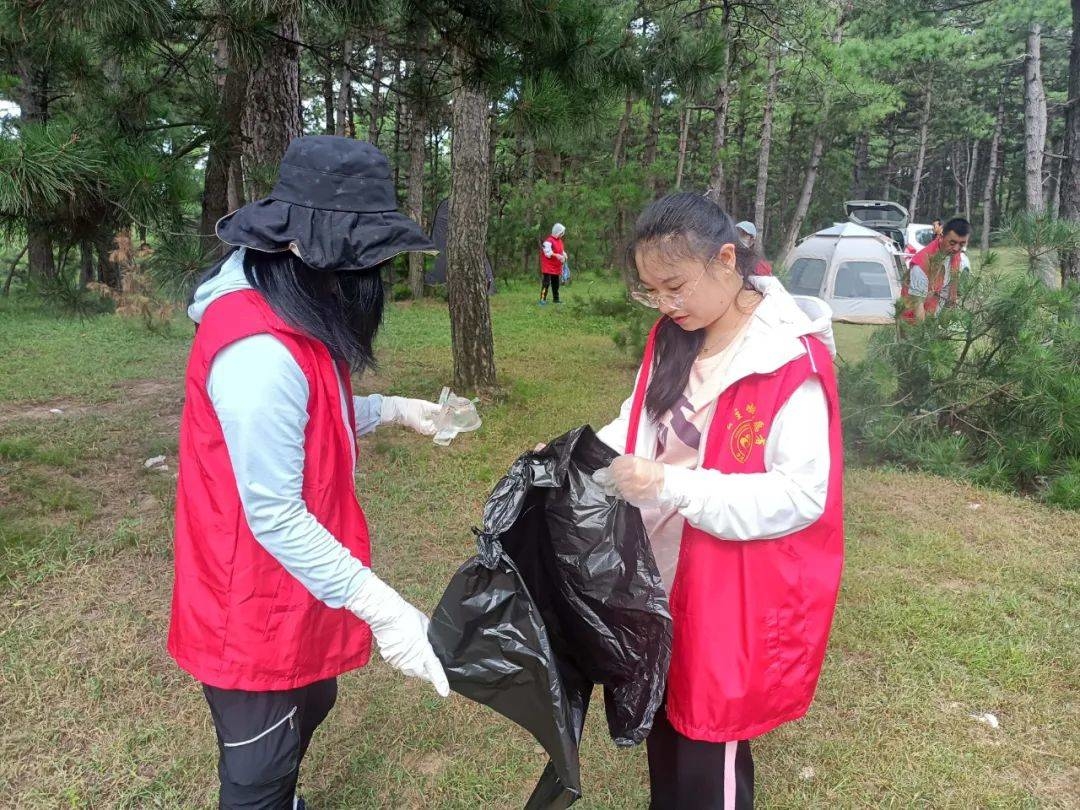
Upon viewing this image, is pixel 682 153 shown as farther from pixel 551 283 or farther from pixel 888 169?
pixel 888 169

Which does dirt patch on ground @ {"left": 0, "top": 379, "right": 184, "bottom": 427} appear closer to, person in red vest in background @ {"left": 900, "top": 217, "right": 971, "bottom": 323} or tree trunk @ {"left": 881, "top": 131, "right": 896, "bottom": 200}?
person in red vest in background @ {"left": 900, "top": 217, "right": 971, "bottom": 323}

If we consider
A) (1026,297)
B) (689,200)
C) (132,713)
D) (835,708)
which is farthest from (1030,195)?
(132,713)

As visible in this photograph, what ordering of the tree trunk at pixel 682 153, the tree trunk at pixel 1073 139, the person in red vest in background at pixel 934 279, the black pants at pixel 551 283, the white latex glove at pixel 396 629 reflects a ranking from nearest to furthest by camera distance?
1. the white latex glove at pixel 396 629
2. the person in red vest in background at pixel 934 279
3. the tree trunk at pixel 1073 139
4. the tree trunk at pixel 682 153
5. the black pants at pixel 551 283

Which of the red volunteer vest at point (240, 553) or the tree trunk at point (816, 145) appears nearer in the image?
the red volunteer vest at point (240, 553)

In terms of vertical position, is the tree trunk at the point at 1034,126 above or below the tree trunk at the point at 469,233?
above

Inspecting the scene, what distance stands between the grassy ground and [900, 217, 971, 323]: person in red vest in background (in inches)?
42.3

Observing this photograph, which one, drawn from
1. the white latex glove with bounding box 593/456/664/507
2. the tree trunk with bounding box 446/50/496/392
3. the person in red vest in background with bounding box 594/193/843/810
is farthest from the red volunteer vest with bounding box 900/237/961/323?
the white latex glove with bounding box 593/456/664/507

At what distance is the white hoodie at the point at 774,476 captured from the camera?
4.05 ft

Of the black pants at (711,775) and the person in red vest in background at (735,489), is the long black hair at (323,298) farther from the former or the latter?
the black pants at (711,775)

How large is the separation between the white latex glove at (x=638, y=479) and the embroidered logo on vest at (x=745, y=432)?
0.14 m

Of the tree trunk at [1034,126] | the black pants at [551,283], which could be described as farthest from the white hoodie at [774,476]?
the black pants at [551,283]

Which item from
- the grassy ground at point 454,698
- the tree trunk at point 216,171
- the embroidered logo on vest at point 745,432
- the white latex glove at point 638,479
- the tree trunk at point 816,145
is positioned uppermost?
the tree trunk at point 816,145

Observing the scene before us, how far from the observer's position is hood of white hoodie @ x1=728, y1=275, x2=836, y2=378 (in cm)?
127

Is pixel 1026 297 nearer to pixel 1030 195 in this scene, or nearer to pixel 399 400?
pixel 399 400
